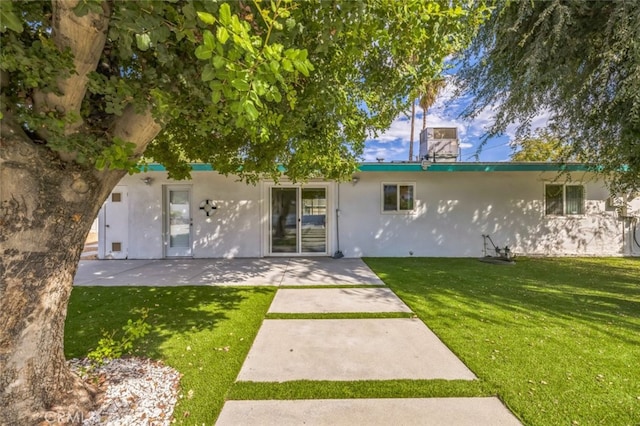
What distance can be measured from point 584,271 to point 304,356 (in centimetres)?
780

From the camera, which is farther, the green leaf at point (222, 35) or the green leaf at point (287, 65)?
the green leaf at point (287, 65)

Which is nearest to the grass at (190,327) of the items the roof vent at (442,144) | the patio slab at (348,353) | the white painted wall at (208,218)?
the patio slab at (348,353)

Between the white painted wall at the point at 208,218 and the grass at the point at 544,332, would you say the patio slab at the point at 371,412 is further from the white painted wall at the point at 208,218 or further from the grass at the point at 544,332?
the white painted wall at the point at 208,218

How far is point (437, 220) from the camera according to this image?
9680mm

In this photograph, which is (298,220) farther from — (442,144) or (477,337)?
(477,337)

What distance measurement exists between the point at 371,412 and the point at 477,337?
6.34 feet

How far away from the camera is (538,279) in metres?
6.47

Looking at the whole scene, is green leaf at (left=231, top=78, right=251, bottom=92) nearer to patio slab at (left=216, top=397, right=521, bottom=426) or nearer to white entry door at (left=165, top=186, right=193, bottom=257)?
patio slab at (left=216, top=397, right=521, bottom=426)

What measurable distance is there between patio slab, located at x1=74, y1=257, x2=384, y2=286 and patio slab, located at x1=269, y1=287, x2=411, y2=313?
612 mm

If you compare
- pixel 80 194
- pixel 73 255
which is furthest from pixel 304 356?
pixel 80 194

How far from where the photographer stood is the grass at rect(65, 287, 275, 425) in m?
2.53

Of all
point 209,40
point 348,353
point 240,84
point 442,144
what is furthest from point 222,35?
point 442,144

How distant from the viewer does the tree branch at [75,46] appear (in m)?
1.46

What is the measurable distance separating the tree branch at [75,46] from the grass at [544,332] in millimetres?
3584
